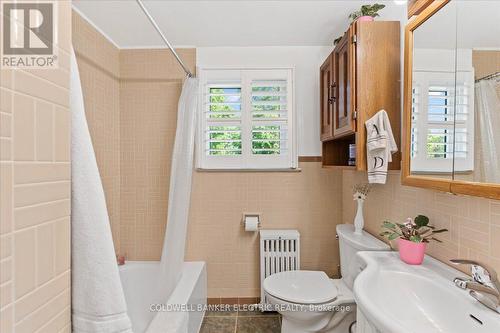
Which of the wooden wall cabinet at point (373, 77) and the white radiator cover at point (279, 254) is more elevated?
the wooden wall cabinet at point (373, 77)

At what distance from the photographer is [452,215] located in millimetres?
Result: 1168

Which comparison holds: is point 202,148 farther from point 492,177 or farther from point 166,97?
point 492,177

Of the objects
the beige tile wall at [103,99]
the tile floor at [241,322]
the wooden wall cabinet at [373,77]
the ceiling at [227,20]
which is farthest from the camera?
the tile floor at [241,322]

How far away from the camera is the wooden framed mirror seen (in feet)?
3.01

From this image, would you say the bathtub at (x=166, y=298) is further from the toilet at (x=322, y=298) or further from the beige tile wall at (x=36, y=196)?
the beige tile wall at (x=36, y=196)

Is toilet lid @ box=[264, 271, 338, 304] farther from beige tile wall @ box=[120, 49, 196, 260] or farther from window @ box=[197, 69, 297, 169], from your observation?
beige tile wall @ box=[120, 49, 196, 260]

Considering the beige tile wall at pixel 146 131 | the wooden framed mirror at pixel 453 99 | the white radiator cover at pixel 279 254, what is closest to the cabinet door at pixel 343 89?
the wooden framed mirror at pixel 453 99

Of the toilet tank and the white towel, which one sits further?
the toilet tank

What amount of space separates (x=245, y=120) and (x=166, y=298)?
1.48 m

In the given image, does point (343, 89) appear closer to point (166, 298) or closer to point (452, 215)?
point (452, 215)

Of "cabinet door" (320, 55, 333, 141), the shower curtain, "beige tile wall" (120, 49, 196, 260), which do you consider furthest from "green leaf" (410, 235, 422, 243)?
"beige tile wall" (120, 49, 196, 260)

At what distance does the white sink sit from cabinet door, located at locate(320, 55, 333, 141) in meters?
1.07

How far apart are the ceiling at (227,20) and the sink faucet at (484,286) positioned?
139 centimetres

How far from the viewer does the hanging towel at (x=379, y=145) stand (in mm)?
1426
